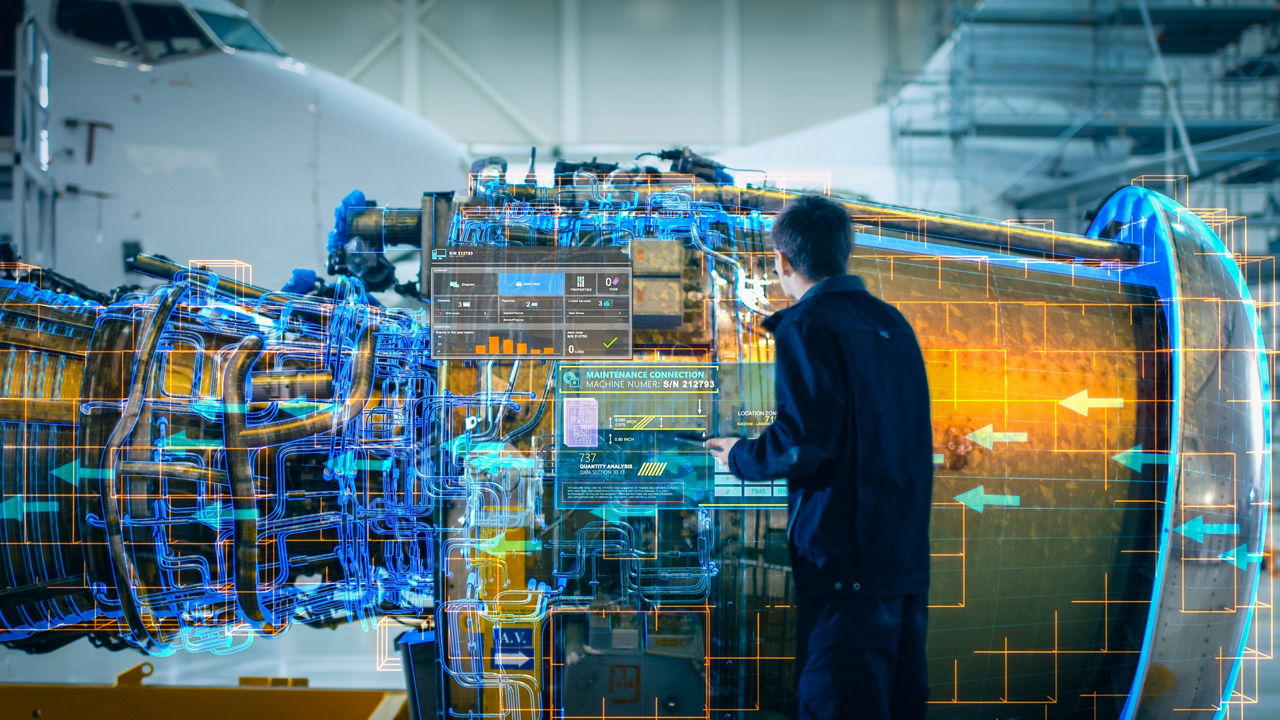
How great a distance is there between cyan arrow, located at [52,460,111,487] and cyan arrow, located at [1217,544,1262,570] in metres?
3.20

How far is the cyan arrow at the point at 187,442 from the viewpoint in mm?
2248

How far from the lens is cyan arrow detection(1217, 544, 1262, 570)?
211 cm

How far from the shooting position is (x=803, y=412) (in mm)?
1685

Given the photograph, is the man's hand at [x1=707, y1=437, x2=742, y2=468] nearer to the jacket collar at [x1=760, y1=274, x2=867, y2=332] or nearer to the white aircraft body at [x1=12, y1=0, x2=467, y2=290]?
the jacket collar at [x1=760, y1=274, x2=867, y2=332]

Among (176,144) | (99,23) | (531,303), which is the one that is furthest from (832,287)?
(99,23)

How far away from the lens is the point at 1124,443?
86.7 inches

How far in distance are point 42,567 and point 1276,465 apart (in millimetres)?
8817

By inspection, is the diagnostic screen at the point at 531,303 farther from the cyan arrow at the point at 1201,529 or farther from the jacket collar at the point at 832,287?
the cyan arrow at the point at 1201,529

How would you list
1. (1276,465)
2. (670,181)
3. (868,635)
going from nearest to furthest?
(868,635) < (670,181) < (1276,465)

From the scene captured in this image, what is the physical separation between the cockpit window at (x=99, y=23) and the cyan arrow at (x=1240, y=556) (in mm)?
5937

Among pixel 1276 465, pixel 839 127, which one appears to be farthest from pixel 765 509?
pixel 1276 465

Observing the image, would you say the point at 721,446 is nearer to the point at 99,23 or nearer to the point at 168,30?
the point at 168,30

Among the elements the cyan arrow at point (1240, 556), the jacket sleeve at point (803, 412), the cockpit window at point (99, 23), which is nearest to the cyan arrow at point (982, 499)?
the cyan arrow at point (1240, 556)

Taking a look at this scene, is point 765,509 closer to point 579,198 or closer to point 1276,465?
point 579,198
